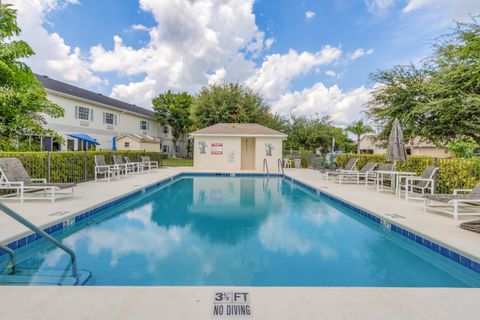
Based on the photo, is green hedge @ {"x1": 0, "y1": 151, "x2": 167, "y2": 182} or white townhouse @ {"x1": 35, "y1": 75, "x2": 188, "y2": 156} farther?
white townhouse @ {"x1": 35, "y1": 75, "x2": 188, "y2": 156}

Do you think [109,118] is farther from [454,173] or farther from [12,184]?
[454,173]

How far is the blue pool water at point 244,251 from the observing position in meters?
3.38

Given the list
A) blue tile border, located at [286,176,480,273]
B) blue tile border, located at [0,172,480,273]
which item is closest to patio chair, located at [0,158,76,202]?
blue tile border, located at [0,172,480,273]

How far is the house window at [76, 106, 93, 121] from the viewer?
851 inches

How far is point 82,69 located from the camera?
21.5m

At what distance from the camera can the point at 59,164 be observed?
9141 mm

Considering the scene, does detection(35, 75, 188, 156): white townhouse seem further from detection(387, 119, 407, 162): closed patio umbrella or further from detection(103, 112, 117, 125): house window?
detection(387, 119, 407, 162): closed patio umbrella

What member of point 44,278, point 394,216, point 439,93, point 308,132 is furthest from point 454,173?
point 308,132

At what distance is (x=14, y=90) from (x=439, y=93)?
19.2m

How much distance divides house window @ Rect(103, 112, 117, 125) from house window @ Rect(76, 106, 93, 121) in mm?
1698
